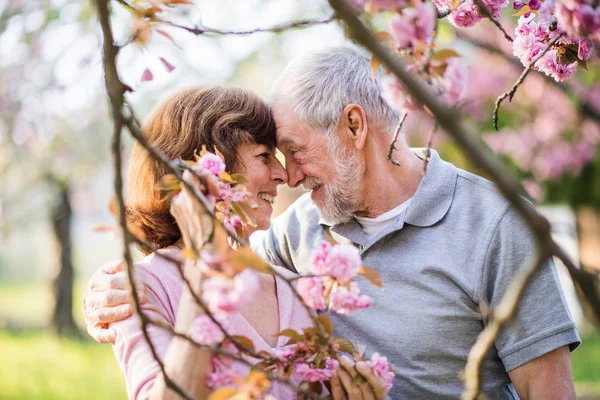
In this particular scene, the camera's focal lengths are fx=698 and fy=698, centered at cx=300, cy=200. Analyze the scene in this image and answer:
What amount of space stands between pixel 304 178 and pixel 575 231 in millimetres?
1487

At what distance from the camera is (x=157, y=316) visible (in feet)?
6.17

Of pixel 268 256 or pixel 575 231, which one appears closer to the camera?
pixel 575 231

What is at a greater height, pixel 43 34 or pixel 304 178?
pixel 304 178

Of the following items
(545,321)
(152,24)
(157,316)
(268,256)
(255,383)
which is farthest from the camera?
(268,256)

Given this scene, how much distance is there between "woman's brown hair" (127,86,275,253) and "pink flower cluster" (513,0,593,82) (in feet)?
2.96

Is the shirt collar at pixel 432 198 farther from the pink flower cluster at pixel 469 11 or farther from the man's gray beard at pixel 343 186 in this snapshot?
the pink flower cluster at pixel 469 11

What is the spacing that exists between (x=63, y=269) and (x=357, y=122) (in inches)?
310

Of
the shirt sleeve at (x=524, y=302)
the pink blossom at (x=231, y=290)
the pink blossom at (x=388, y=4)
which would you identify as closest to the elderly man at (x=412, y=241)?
the shirt sleeve at (x=524, y=302)

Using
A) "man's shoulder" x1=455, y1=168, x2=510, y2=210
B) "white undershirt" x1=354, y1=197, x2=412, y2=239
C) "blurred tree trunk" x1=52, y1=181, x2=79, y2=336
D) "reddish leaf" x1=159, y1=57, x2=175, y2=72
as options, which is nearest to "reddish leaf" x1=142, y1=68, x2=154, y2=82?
"reddish leaf" x1=159, y1=57, x2=175, y2=72

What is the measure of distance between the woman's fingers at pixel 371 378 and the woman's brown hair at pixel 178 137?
0.77 m

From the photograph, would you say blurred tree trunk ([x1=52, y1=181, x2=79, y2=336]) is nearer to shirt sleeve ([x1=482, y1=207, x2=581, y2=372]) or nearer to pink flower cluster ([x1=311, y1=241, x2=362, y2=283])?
shirt sleeve ([x1=482, y1=207, x2=581, y2=372])

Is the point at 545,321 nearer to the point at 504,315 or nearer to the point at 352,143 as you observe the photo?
the point at 352,143

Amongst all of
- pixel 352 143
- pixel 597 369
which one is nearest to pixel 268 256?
pixel 352 143

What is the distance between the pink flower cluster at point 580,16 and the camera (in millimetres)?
1273
